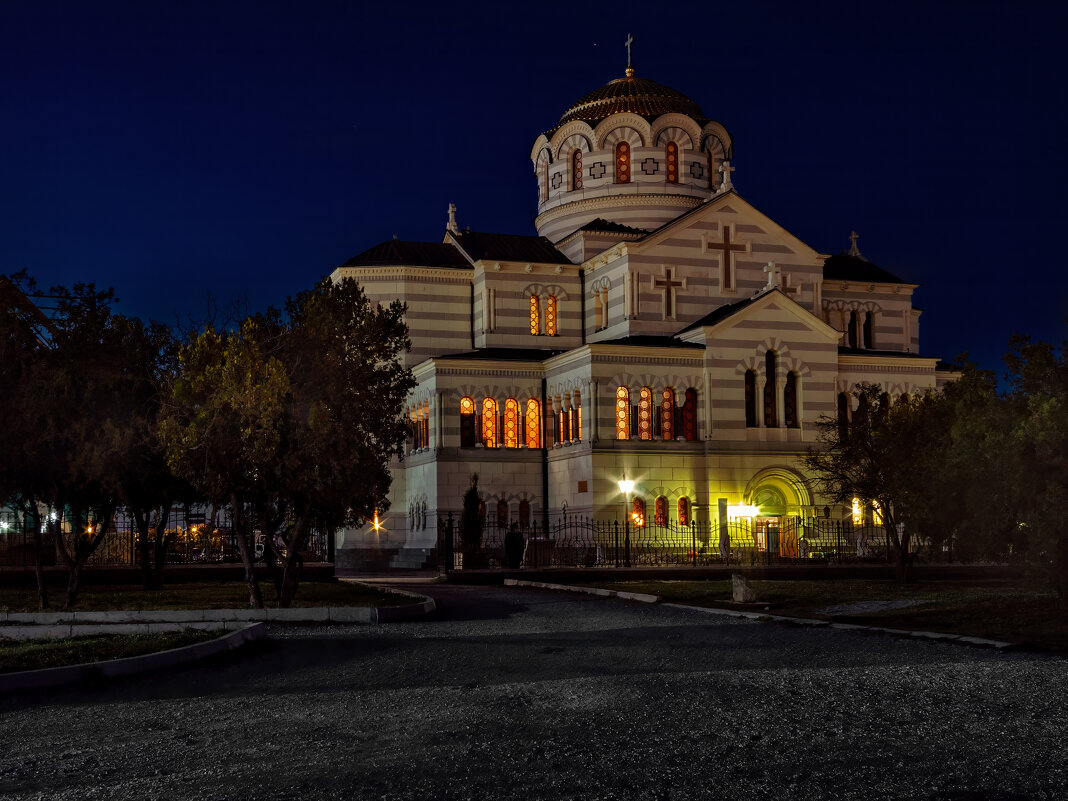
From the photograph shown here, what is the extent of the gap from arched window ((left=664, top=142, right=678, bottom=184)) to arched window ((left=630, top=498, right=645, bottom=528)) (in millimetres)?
15430

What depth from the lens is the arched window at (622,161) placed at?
171 ft

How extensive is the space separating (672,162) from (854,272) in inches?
367

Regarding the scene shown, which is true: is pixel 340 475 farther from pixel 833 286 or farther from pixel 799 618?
pixel 833 286

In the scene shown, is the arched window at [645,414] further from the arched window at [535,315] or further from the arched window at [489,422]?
the arched window at [535,315]

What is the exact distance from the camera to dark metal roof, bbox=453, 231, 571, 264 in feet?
165

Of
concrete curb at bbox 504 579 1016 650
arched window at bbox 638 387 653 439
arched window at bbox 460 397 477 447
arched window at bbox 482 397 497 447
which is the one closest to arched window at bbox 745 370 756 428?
arched window at bbox 638 387 653 439

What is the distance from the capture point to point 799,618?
61.4ft

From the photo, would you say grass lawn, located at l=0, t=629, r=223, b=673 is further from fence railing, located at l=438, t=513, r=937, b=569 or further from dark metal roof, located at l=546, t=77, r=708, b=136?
dark metal roof, located at l=546, t=77, r=708, b=136

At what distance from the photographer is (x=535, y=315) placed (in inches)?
1972

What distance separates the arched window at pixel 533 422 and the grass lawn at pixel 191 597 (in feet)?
52.9

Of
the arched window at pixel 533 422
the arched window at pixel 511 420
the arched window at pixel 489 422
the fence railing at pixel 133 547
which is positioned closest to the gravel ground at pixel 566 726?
the fence railing at pixel 133 547

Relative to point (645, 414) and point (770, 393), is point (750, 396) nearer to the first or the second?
point (770, 393)

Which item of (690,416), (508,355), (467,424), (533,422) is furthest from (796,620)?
(508,355)

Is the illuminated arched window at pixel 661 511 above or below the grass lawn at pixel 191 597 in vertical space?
above
